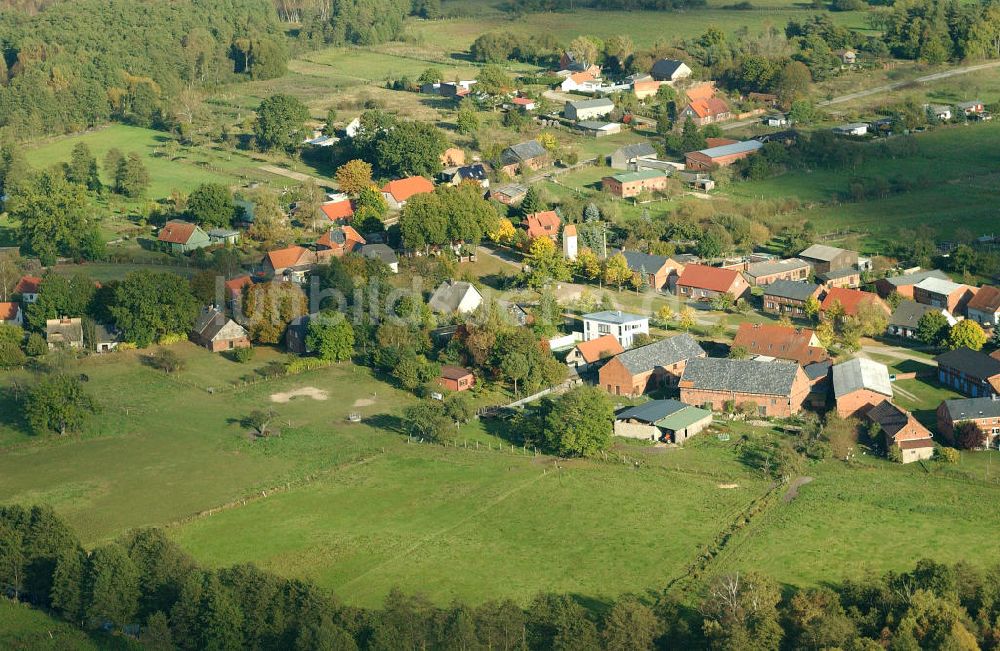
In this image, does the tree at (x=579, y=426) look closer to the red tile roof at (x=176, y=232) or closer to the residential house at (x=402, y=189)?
the red tile roof at (x=176, y=232)

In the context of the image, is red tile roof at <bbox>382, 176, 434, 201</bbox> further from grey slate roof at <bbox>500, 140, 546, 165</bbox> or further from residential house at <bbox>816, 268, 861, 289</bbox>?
residential house at <bbox>816, 268, 861, 289</bbox>

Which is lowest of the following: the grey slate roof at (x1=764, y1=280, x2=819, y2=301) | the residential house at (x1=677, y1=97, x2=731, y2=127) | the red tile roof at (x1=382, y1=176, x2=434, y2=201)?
the red tile roof at (x1=382, y1=176, x2=434, y2=201)

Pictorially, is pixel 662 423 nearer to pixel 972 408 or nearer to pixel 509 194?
pixel 972 408

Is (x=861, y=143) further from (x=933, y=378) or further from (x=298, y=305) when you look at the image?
(x=298, y=305)

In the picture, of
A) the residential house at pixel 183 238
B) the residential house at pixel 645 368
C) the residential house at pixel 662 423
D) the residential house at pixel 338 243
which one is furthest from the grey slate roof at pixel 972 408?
the residential house at pixel 183 238

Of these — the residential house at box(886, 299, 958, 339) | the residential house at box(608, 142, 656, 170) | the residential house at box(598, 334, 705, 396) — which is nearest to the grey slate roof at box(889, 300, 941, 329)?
the residential house at box(886, 299, 958, 339)

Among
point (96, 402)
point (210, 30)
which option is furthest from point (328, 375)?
point (210, 30)
